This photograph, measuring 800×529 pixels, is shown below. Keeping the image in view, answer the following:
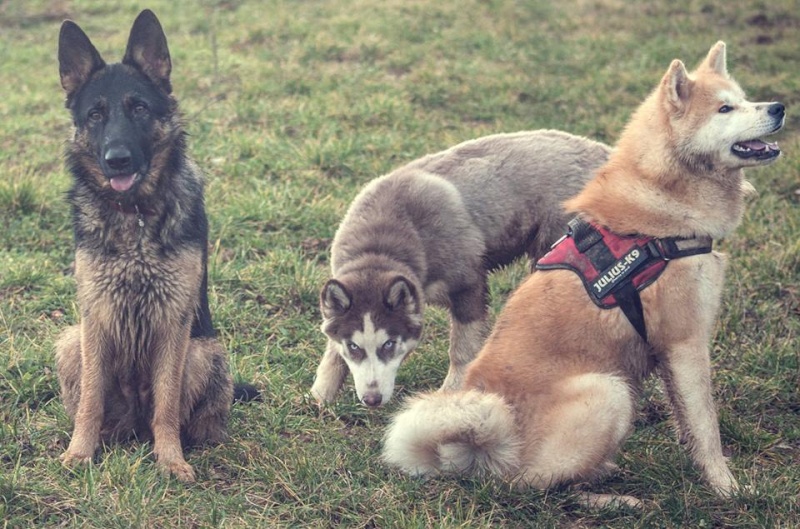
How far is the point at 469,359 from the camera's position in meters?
4.97

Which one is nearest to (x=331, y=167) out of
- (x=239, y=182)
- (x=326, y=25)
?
(x=239, y=182)

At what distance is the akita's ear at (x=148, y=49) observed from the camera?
13.7ft

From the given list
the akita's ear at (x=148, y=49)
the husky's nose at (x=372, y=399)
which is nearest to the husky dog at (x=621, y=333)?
the husky's nose at (x=372, y=399)

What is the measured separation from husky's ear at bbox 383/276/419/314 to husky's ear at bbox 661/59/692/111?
153 centimetres

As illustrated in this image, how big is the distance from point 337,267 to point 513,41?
5.83 meters

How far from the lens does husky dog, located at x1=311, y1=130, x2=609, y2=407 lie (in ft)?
15.0

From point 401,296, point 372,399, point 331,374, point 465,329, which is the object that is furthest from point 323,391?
point 465,329

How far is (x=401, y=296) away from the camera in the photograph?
4.61 m

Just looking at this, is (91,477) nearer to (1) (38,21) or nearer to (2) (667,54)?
(2) (667,54)

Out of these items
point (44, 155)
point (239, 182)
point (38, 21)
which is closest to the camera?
point (239, 182)

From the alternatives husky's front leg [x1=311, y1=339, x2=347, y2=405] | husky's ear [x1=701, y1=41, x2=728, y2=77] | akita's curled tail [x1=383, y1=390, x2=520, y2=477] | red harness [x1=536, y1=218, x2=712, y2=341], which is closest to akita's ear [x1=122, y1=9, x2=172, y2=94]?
husky's front leg [x1=311, y1=339, x2=347, y2=405]

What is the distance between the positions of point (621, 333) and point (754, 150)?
963 millimetres

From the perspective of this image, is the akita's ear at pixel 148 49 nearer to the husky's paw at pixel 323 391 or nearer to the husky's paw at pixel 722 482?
the husky's paw at pixel 323 391

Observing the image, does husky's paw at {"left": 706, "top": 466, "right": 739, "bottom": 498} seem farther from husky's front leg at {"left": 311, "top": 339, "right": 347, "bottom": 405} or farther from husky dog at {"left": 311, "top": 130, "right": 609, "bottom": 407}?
husky's front leg at {"left": 311, "top": 339, "right": 347, "bottom": 405}
